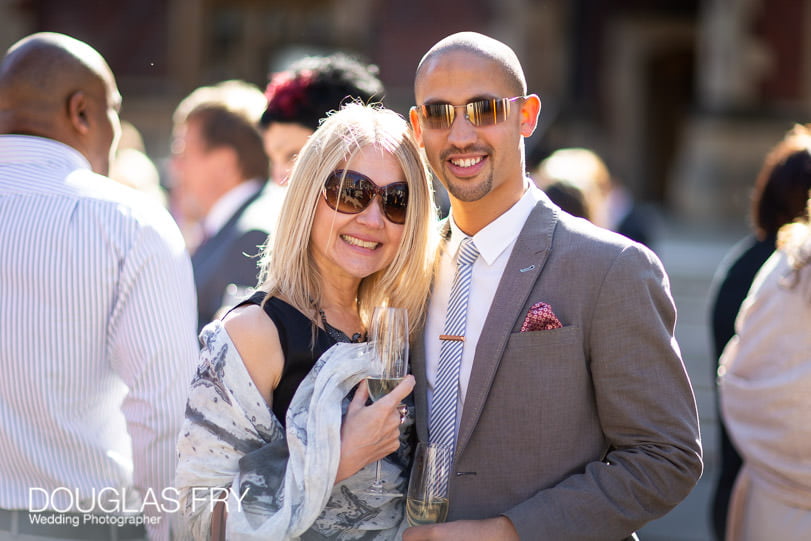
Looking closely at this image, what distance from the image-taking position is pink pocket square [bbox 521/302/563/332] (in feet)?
8.73

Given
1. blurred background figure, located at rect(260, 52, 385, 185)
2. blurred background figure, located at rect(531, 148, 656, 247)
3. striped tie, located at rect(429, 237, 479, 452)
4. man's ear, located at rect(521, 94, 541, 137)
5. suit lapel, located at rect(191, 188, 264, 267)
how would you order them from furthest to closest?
1. blurred background figure, located at rect(531, 148, 656, 247)
2. suit lapel, located at rect(191, 188, 264, 267)
3. blurred background figure, located at rect(260, 52, 385, 185)
4. man's ear, located at rect(521, 94, 541, 137)
5. striped tie, located at rect(429, 237, 479, 452)

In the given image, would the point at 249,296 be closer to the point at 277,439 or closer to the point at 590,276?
the point at 277,439

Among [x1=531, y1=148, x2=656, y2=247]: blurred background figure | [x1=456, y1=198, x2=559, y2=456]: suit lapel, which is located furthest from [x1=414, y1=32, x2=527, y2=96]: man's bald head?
[x1=531, y1=148, x2=656, y2=247]: blurred background figure

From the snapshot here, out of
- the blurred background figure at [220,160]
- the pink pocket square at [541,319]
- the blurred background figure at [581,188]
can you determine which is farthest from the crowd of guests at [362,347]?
the blurred background figure at [581,188]

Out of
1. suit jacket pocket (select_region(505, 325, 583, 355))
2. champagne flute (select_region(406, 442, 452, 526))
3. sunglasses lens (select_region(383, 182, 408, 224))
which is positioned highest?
sunglasses lens (select_region(383, 182, 408, 224))

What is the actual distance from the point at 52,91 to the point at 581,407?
2025mm

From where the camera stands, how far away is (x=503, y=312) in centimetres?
272

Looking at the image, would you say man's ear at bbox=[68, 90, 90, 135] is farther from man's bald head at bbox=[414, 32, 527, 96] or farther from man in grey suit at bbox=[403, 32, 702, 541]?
man in grey suit at bbox=[403, 32, 702, 541]

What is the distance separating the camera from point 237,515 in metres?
2.50

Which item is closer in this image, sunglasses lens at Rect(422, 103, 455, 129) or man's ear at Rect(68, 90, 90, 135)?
sunglasses lens at Rect(422, 103, 455, 129)

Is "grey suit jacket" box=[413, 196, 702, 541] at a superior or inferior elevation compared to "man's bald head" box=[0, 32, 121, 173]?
inferior

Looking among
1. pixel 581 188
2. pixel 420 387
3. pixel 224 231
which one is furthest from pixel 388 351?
pixel 581 188

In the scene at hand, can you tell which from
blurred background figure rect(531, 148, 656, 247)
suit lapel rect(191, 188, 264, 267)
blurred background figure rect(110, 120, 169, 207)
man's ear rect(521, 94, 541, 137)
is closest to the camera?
man's ear rect(521, 94, 541, 137)

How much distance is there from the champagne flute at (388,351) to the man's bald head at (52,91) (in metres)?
1.40
